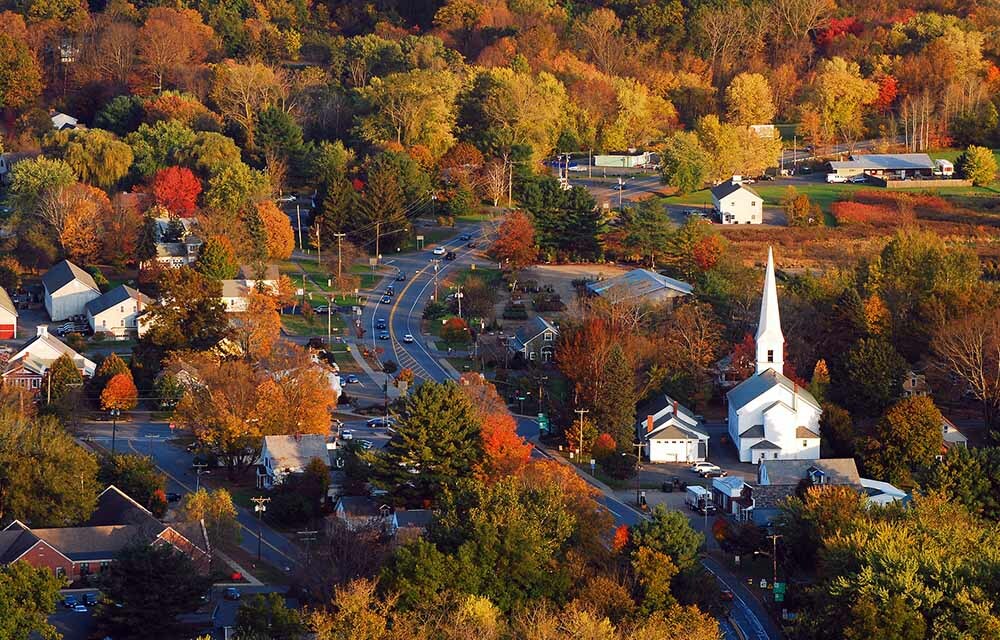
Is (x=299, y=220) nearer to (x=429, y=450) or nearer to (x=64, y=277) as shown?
(x=64, y=277)

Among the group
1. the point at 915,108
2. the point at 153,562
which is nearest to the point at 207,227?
the point at 153,562

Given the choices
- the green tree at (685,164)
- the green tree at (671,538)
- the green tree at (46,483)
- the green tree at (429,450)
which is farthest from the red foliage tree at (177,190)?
the green tree at (671,538)

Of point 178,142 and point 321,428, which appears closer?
point 321,428

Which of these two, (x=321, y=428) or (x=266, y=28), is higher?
(x=266, y=28)

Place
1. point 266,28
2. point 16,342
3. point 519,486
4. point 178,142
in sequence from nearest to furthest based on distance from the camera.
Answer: point 519,486 → point 16,342 → point 178,142 → point 266,28

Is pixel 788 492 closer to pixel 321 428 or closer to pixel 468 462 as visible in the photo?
pixel 468 462

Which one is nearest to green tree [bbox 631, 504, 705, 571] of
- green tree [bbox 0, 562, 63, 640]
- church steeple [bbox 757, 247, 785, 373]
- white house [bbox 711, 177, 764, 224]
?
green tree [bbox 0, 562, 63, 640]
